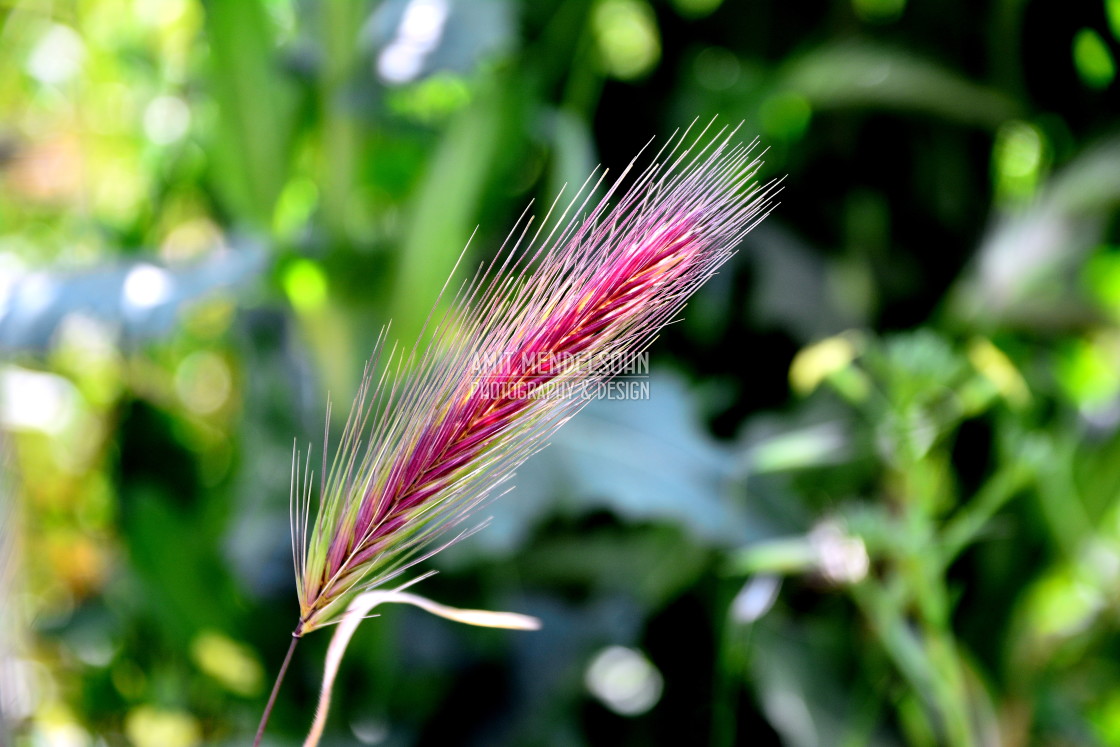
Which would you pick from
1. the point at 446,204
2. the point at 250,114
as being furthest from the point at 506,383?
the point at 250,114

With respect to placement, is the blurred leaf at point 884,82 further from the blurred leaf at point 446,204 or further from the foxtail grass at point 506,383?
the foxtail grass at point 506,383

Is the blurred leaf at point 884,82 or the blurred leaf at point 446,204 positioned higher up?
the blurred leaf at point 446,204

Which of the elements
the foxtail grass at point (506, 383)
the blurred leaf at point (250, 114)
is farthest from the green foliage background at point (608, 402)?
the foxtail grass at point (506, 383)

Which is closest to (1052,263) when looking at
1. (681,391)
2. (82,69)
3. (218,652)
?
(681,391)

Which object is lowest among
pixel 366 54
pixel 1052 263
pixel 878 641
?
pixel 878 641

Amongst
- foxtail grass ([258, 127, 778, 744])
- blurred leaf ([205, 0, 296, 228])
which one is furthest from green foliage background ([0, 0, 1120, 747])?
foxtail grass ([258, 127, 778, 744])

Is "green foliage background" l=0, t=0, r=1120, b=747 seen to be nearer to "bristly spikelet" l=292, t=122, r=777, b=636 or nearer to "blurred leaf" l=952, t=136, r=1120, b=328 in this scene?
"blurred leaf" l=952, t=136, r=1120, b=328

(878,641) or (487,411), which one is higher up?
(487,411)

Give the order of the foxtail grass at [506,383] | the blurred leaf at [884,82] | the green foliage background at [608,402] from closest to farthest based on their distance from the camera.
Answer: the foxtail grass at [506,383] < the green foliage background at [608,402] < the blurred leaf at [884,82]

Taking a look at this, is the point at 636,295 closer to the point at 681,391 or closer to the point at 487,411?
the point at 487,411
